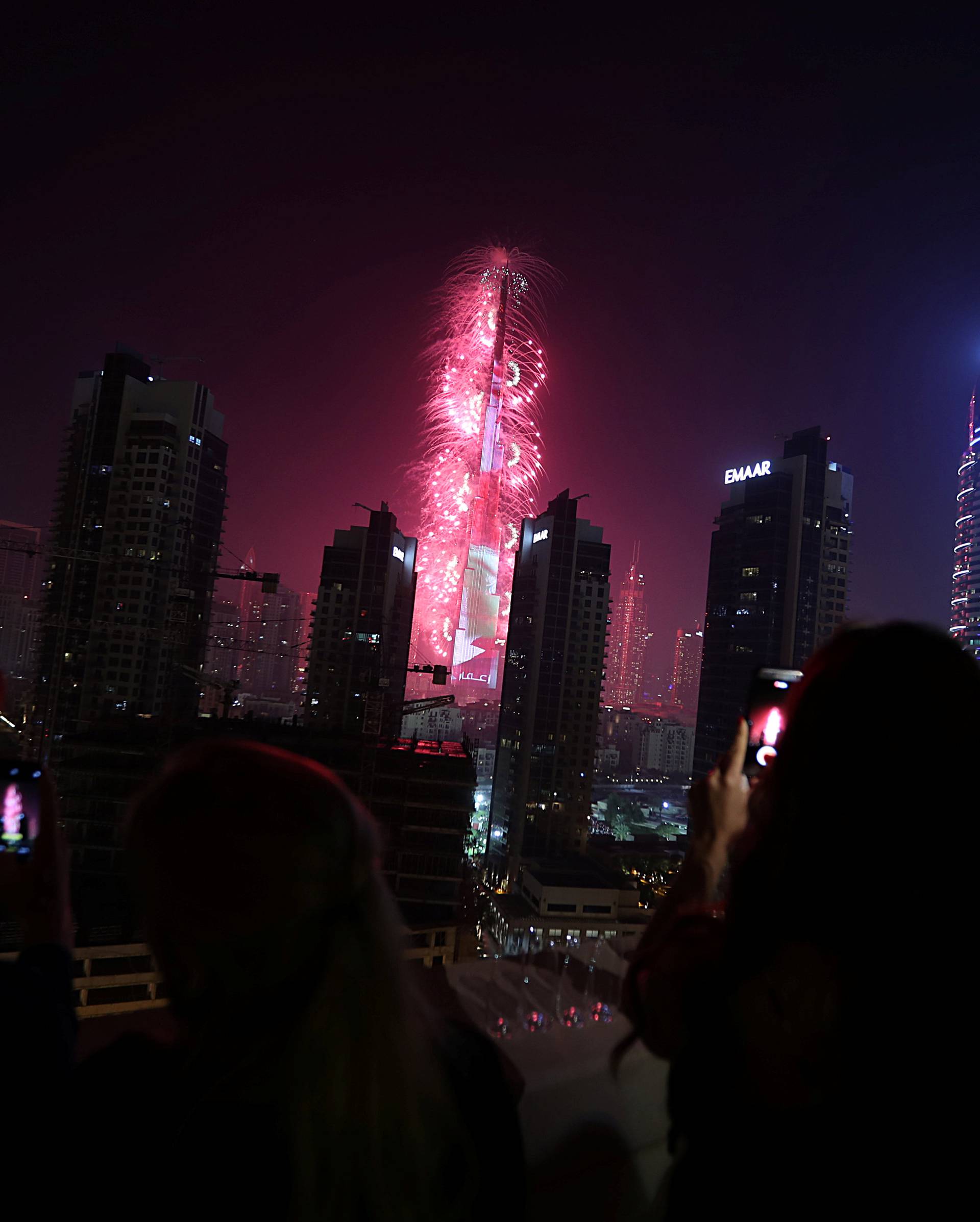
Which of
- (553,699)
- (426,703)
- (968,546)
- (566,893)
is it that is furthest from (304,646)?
(968,546)

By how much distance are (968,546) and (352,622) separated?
1564cm

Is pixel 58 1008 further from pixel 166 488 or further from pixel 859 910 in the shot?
pixel 166 488

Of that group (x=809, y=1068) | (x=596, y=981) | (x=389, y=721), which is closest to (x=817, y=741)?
(x=809, y=1068)

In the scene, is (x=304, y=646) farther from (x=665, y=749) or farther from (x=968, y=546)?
(x=968, y=546)

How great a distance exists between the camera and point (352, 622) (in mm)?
19891

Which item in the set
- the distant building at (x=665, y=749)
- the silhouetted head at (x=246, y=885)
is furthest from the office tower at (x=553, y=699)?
the silhouetted head at (x=246, y=885)

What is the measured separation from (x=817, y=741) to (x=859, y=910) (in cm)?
12

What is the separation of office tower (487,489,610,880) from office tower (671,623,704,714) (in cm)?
674

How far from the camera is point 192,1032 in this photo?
1.95 feet

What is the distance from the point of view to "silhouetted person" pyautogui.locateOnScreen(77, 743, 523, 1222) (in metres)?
0.57

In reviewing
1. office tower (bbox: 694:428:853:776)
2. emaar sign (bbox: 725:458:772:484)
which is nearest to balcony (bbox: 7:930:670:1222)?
office tower (bbox: 694:428:853:776)

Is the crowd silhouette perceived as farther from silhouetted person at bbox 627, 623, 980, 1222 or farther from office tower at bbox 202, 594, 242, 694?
office tower at bbox 202, 594, 242, 694

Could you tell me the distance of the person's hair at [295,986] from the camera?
573 mm

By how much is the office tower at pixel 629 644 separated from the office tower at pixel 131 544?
63.1ft
